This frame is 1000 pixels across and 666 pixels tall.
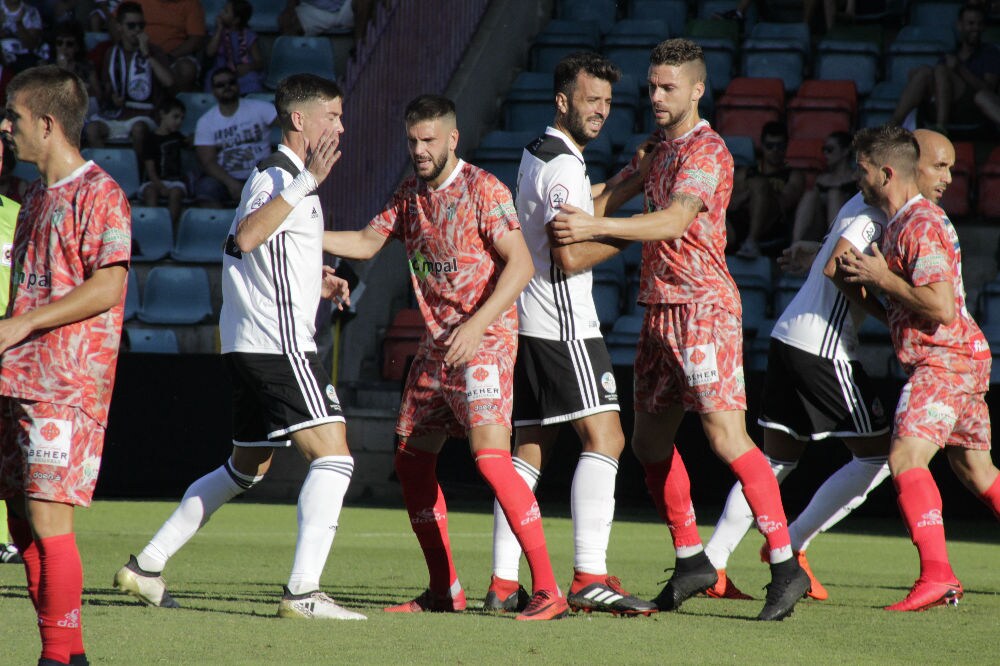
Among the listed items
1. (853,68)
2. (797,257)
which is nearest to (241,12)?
(853,68)

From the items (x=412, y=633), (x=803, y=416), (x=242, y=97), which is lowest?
(x=412, y=633)

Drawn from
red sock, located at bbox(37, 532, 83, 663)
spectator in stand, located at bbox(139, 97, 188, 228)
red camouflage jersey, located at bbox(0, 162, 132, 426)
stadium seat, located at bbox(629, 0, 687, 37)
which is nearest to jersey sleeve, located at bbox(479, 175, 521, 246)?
red camouflage jersey, located at bbox(0, 162, 132, 426)

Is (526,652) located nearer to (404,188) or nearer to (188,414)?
(404,188)

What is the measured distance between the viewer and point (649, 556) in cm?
848

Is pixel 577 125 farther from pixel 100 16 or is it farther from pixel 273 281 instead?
pixel 100 16

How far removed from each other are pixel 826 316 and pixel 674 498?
128 cm

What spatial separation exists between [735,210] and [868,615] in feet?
22.9

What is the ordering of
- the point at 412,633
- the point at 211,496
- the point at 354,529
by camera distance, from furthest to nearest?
1. the point at 354,529
2. the point at 211,496
3. the point at 412,633

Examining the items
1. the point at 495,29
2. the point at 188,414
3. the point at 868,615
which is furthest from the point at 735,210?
the point at 868,615

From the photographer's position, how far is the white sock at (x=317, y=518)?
17.9 ft

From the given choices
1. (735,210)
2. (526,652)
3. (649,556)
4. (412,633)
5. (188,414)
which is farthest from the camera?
(735,210)

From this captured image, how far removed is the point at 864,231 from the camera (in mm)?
6461

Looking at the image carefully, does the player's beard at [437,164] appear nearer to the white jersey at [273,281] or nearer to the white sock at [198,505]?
the white jersey at [273,281]

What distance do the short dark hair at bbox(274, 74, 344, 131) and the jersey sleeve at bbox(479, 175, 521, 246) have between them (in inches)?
29.7
